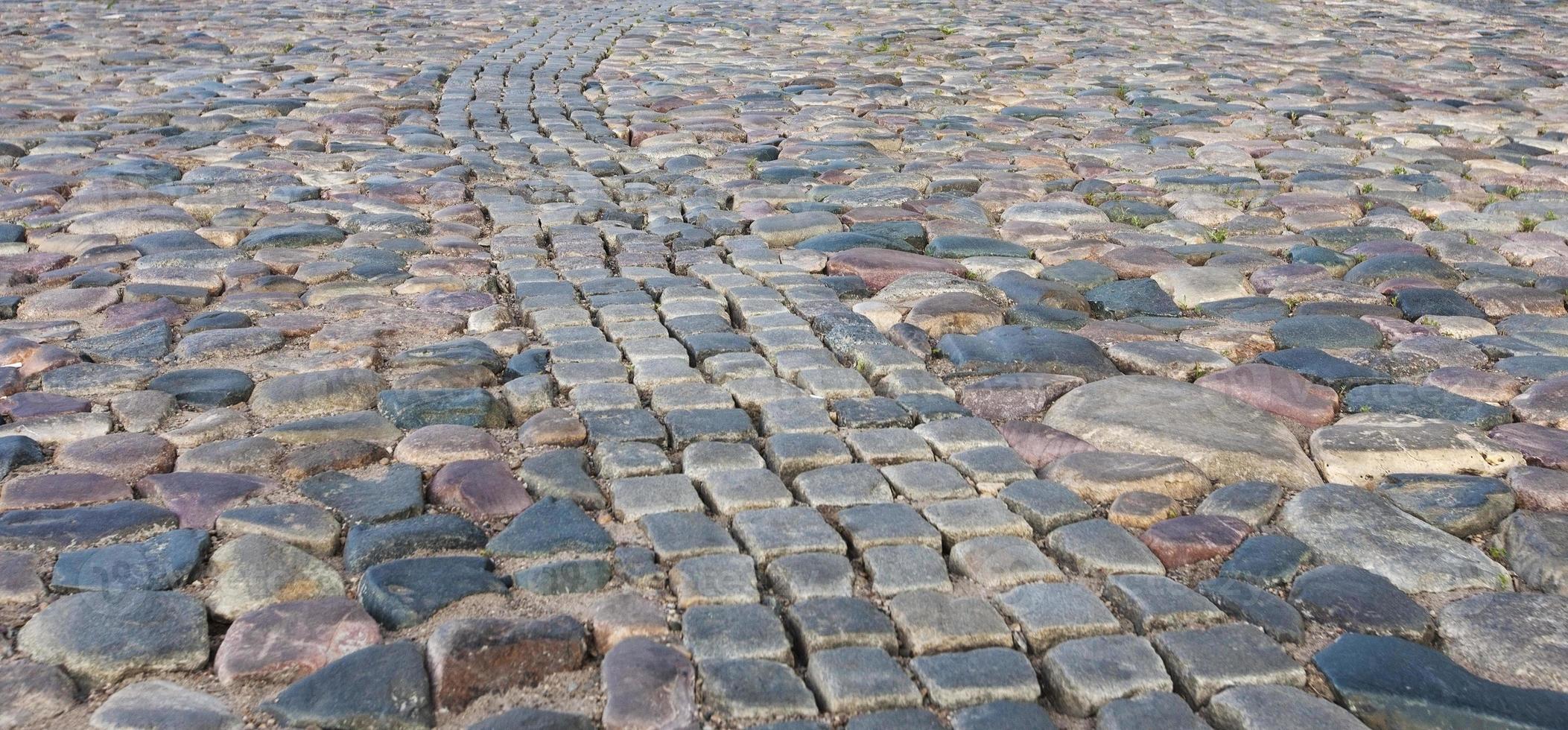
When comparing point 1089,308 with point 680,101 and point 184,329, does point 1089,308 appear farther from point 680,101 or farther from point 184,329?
point 680,101

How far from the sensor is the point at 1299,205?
4.50 meters

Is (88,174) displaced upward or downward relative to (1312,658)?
downward

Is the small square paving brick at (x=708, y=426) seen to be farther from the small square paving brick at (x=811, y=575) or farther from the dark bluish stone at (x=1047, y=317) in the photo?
the dark bluish stone at (x=1047, y=317)

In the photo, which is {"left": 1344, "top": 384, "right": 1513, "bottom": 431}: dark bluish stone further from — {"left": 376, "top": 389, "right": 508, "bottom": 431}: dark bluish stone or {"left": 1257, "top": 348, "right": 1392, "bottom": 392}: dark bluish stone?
{"left": 376, "top": 389, "right": 508, "bottom": 431}: dark bluish stone

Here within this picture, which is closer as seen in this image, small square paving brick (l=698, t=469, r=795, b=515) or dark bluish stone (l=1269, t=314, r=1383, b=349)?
small square paving brick (l=698, t=469, r=795, b=515)

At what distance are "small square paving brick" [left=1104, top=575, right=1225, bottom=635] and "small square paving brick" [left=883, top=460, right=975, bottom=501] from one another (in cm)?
40

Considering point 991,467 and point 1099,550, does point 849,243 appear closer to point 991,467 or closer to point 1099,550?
point 991,467

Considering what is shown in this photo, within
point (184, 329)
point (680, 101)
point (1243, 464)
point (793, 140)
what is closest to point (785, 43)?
point (680, 101)

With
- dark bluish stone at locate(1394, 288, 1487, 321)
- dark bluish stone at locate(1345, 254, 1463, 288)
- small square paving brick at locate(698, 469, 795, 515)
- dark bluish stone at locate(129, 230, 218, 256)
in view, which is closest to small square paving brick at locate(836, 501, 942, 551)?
small square paving brick at locate(698, 469, 795, 515)

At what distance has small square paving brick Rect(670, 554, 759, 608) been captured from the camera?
200 centimetres

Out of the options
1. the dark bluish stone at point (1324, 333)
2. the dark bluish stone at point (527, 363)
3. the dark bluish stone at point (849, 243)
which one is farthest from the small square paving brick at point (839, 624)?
the dark bluish stone at point (849, 243)

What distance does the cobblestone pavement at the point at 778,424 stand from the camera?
1812 millimetres

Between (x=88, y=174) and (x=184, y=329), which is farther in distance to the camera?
(x=88, y=174)

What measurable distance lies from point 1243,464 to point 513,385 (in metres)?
1.56
